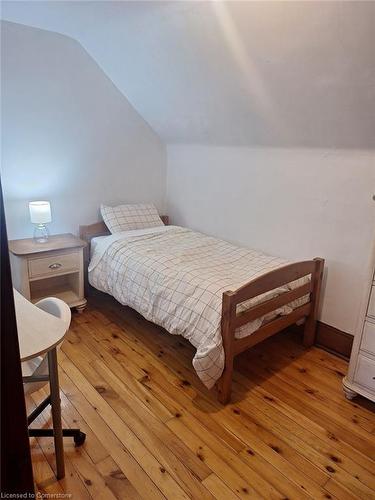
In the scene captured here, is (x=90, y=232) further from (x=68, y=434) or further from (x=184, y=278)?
(x=68, y=434)

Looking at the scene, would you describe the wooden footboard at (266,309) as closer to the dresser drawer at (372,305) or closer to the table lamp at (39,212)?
the dresser drawer at (372,305)

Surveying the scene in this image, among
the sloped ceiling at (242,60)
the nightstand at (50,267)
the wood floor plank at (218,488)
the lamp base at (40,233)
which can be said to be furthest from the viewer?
the lamp base at (40,233)

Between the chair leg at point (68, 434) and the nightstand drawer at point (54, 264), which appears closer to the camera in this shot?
the chair leg at point (68, 434)

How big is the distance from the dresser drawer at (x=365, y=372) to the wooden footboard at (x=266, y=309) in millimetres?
504

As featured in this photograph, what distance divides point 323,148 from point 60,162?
2.16 m

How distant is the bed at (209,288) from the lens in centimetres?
191

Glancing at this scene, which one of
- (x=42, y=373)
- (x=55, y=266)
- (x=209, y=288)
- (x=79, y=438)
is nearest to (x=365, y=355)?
(x=209, y=288)

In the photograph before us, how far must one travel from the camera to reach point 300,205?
2.59 m

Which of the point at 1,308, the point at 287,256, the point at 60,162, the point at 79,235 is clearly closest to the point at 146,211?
the point at 79,235

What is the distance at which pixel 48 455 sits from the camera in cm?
161

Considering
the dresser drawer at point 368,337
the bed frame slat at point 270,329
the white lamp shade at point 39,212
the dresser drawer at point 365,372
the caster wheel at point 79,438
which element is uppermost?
the white lamp shade at point 39,212

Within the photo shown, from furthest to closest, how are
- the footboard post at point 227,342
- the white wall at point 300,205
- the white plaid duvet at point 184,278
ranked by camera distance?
the white wall at point 300,205 → the white plaid duvet at point 184,278 → the footboard post at point 227,342

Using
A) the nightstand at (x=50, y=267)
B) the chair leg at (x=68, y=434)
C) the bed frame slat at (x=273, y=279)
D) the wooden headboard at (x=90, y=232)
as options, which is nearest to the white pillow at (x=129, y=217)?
the wooden headboard at (x=90, y=232)

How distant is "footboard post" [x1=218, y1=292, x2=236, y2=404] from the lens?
1843 millimetres
